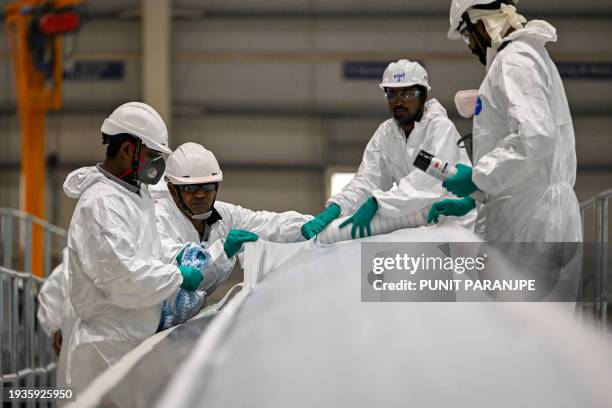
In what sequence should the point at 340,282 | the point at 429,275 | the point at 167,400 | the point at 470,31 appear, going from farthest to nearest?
the point at 470,31 → the point at 429,275 → the point at 340,282 → the point at 167,400

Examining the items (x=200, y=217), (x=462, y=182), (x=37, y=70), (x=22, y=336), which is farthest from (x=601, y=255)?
(x=37, y=70)

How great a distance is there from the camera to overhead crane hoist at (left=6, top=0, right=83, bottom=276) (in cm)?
796

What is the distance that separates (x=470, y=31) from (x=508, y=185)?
23.1 inches

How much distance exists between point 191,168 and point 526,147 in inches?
57.8

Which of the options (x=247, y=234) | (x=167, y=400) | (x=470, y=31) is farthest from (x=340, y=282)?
(x=247, y=234)

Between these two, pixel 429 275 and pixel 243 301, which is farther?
pixel 429 275

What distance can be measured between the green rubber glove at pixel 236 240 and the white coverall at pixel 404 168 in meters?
0.41

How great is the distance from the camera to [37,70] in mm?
8180

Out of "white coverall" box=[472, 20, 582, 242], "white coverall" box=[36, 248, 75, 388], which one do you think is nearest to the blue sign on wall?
"white coverall" box=[36, 248, 75, 388]

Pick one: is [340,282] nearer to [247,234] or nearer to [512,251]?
[512,251]

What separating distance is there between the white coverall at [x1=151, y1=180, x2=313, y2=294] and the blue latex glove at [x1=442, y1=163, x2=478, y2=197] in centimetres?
101

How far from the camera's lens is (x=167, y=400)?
1252 millimetres

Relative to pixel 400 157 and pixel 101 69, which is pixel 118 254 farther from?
pixel 101 69

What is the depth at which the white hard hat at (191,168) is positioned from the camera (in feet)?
10.6
